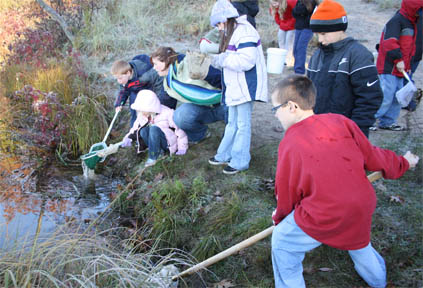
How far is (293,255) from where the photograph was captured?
242 cm

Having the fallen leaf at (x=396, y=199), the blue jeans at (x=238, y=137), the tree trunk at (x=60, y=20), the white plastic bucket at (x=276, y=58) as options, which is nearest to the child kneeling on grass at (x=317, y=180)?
the fallen leaf at (x=396, y=199)

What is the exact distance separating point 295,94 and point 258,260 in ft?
5.21

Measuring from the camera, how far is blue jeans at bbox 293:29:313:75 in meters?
6.68

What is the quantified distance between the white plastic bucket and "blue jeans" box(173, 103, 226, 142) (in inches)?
78.8

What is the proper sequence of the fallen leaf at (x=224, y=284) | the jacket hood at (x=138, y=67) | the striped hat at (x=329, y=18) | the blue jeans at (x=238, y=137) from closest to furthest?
the fallen leaf at (x=224, y=284), the striped hat at (x=329, y=18), the blue jeans at (x=238, y=137), the jacket hood at (x=138, y=67)

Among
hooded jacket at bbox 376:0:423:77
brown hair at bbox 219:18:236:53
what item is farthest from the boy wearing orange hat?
hooded jacket at bbox 376:0:423:77

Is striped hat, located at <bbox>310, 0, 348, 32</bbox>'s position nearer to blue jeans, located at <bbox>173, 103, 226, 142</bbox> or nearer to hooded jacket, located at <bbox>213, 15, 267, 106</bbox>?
hooded jacket, located at <bbox>213, 15, 267, 106</bbox>

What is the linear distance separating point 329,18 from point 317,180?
166 cm

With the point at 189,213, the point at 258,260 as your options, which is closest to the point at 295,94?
the point at 258,260

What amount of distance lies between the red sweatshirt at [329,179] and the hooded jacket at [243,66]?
1.64 metres

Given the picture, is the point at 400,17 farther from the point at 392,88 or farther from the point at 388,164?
the point at 388,164

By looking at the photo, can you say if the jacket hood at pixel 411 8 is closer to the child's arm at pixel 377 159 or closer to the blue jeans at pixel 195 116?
the blue jeans at pixel 195 116

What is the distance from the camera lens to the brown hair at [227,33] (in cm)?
380

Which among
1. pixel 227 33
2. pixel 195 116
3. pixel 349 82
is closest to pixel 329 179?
pixel 349 82
